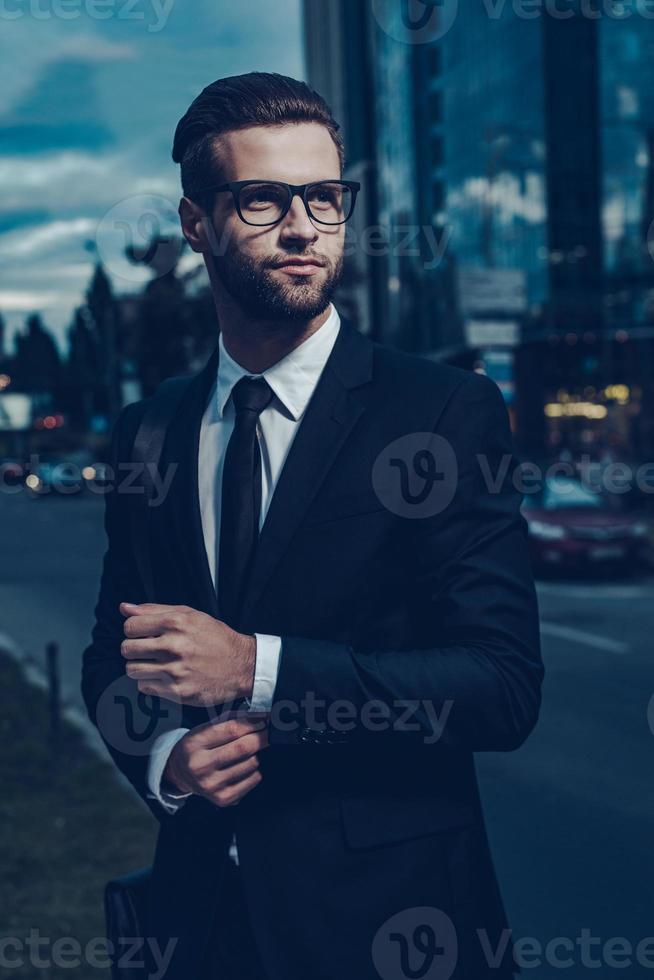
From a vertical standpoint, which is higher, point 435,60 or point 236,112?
point 435,60

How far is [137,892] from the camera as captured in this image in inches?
78.0

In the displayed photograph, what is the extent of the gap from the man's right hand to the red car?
13876 mm

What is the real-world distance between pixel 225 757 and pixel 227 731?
4 cm

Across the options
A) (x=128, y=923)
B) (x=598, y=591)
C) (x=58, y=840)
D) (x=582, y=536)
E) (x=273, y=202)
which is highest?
(x=273, y=202)

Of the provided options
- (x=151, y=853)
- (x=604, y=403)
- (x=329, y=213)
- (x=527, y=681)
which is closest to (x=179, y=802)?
(x=527, y=681)

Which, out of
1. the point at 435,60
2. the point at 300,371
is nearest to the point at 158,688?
the point at 300,371

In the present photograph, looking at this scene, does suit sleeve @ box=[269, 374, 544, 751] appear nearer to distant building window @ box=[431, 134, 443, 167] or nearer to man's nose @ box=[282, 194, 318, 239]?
man's nose @ box=[282, 194, 318, 239]

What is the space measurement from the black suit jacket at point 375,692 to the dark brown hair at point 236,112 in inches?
15.5

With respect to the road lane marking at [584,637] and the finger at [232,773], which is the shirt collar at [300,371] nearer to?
the finger at [232,773]

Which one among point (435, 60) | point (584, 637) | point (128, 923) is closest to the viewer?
point (128, 923)

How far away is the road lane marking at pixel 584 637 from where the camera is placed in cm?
1020

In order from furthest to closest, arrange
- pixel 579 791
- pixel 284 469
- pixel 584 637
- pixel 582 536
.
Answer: pixel 582 536 → pixel 584 637 → pixel 579 791 → pixel 284 469

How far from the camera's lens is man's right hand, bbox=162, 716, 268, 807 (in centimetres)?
166

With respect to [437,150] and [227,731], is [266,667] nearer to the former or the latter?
[227,731]
